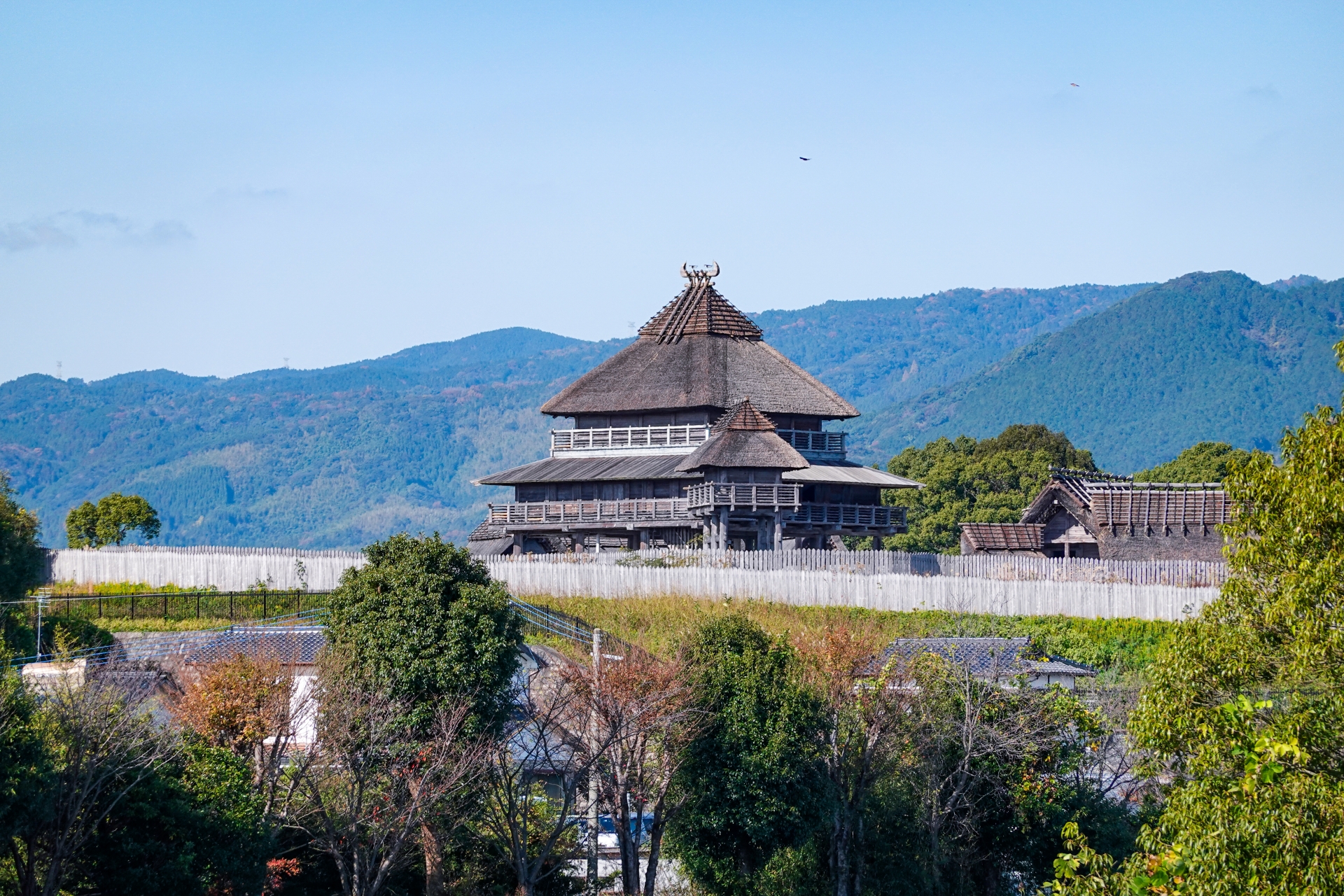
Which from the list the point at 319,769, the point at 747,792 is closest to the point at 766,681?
the point at 747,792

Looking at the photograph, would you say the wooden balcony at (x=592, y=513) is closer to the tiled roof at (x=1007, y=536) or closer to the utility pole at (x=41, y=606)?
the tiled roof at (x=1007, y=536)

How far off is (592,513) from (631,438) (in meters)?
4.33

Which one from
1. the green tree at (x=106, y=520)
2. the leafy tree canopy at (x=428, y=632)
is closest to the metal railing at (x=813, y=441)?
the green tree at (x=106, y=520)

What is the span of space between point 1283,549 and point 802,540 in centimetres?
4018

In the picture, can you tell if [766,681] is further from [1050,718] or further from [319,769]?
[319,769]

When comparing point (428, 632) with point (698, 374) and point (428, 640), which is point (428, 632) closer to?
point (428, 640)

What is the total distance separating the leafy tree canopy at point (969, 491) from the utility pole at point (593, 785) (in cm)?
5330

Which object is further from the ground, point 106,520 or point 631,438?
point 631,438

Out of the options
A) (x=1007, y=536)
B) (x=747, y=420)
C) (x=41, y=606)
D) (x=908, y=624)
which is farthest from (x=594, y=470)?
(x=41, y=606)

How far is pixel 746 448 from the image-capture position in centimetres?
5784

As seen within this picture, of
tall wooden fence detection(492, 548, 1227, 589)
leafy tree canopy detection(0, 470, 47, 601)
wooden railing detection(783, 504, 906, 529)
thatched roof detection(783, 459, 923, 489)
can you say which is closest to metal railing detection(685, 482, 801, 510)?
thatched roof detection(783, 459, 923, 489)

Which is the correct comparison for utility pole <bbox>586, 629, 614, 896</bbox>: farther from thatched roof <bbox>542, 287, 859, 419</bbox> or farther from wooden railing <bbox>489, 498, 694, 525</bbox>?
thatched roof <bbox>542, 287, 859, 419</bbox>

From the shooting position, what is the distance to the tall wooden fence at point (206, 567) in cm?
5750

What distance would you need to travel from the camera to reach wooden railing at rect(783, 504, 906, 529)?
5919 cm
